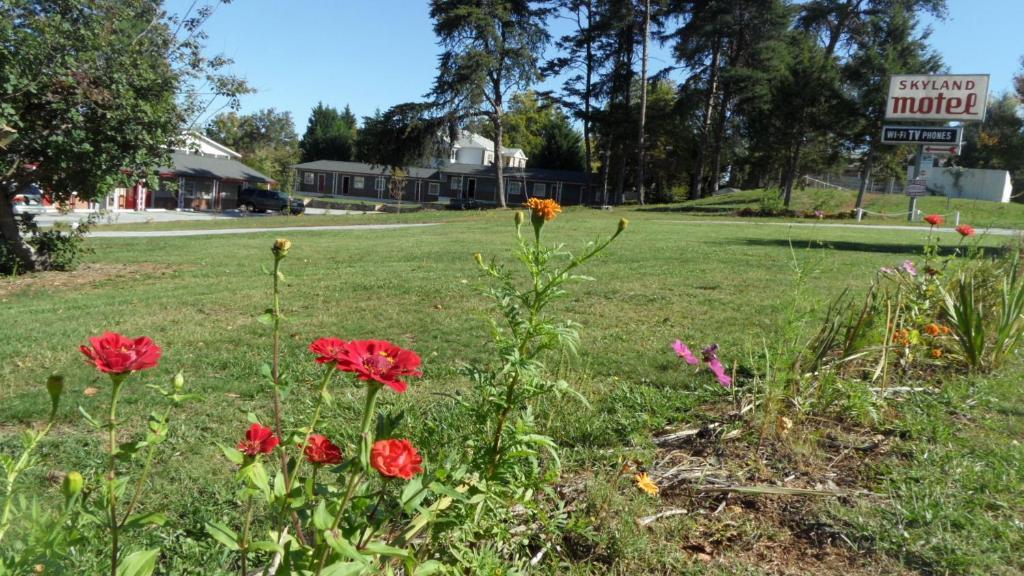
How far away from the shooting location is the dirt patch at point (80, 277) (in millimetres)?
9047

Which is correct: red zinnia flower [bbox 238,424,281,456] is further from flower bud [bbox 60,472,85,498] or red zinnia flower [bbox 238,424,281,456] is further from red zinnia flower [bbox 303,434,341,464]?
flower bud [bbox 60,472,85,498]

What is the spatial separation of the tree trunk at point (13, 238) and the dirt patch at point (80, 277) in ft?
0.78

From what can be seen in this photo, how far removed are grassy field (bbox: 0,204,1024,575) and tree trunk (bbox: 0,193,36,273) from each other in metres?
1.34

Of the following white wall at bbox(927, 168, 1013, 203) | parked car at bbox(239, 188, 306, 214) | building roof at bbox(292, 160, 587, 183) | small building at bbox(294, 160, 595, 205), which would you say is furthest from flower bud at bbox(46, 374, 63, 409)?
small building at bbox(294, 160, 595, 205)

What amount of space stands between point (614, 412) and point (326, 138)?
72554mm

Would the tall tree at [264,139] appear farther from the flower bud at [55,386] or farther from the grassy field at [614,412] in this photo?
the flower bud at [55,386]

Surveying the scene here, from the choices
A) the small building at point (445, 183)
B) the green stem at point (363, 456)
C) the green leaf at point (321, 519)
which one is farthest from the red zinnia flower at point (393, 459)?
the small building at point (445, 183)

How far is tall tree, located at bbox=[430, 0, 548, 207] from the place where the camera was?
34906 millimetres

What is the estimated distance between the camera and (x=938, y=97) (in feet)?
86.7

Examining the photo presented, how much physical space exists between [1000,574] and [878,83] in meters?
33.0

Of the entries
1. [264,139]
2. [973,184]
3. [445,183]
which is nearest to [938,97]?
[973,184]

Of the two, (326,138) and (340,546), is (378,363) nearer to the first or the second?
(340,546)

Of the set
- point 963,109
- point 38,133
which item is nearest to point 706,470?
point 38,133

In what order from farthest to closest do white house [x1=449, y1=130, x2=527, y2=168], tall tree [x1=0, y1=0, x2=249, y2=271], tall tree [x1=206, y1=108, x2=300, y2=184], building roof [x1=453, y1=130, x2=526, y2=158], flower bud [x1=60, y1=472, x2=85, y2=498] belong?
1. white house [x1=449, y1=130, x2=527, y2=168]
2. building roof [x1=453, y1=130, x2=526, y2=158]
3. tall tree [x1=206, y1=108, x2=300, y2=184]
4. tall tree [x1=0, y1=0, x2=249, y2=271]
5. flower bud [x1=60, y1=472, x2=85, y2=498]
